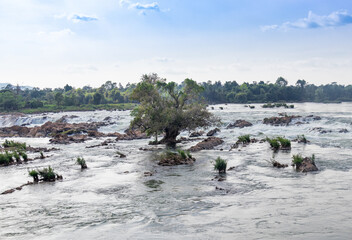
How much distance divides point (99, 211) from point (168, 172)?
7860mm

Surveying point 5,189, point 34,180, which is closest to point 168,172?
point 34,180

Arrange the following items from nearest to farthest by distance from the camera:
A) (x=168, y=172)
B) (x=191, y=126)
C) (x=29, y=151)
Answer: (x=168, y=172), (x=29, y=151), (x=191, y=126)

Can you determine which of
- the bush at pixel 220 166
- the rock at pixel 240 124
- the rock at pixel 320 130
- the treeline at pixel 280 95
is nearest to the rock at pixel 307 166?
the bush at pixel 220 166

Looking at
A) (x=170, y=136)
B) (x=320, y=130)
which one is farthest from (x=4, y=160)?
(x=320, y=130)

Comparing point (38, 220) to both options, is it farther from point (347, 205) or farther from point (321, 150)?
point (321, 150)

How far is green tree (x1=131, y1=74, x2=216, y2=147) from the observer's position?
33.9 metres

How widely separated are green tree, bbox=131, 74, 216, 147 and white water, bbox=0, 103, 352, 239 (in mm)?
10575

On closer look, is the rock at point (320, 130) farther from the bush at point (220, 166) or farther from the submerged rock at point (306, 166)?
the bush at point (220, 166)

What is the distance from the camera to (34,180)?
1850cm

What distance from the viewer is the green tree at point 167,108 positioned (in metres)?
33.9

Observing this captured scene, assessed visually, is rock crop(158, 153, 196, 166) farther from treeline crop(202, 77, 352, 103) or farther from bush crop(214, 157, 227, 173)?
treeline crop(202, 77, 352, 103)

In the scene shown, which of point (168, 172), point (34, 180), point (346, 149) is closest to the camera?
point (34, 180)

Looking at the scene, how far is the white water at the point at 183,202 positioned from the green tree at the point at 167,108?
1058cm

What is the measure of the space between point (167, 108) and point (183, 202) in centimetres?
2118
